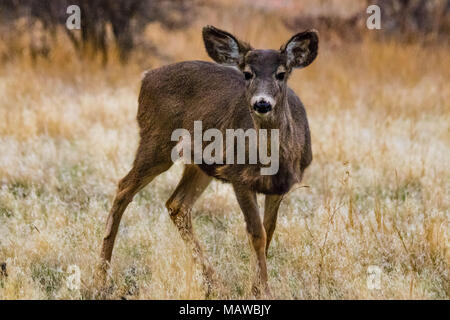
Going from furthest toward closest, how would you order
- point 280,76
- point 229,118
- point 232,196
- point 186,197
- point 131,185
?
point 232,196, point 186,197, point 131,185, point 229,118, point 280,76

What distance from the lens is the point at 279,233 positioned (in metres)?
5.29

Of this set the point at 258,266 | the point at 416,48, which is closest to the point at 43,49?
the point at 416,48

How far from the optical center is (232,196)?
20.4 feet

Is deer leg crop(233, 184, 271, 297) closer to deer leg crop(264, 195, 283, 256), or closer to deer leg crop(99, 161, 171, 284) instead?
deer leg crop(264, 195, 283, 256)

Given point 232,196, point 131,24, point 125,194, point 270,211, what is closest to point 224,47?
point 270,211

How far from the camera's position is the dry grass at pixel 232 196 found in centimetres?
452

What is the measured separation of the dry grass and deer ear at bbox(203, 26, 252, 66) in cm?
108

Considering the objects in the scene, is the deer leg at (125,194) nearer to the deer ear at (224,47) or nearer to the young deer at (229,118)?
the young deer at (229,118)

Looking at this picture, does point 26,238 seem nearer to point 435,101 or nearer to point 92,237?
point 92,237

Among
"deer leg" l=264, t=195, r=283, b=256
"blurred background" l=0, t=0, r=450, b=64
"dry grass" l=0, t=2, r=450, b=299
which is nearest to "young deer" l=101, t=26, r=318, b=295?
"deer leg" l=264, t=195, r=283, b=256

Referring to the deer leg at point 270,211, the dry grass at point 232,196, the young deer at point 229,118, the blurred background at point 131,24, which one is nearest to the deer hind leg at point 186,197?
the young deer at point 229,118

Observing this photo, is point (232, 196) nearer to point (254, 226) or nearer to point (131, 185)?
point (131, 185)

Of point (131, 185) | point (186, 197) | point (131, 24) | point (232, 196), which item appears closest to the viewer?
point (131, 185)

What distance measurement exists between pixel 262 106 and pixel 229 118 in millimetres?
678
